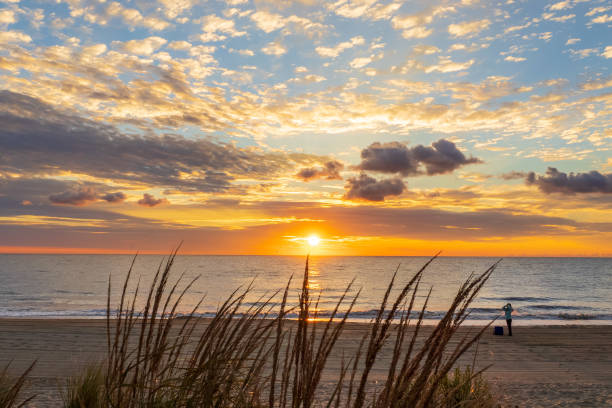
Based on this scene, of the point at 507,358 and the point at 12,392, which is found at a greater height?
the point at 12,392

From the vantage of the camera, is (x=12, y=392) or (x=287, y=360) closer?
(x=287, y=360)

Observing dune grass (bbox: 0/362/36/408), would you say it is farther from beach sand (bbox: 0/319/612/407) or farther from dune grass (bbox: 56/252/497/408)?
beach sand (bbox: 0/319/612/407)

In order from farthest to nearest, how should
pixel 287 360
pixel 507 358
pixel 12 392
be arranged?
pixel 507 358 → pixel 12 392 → pixel 287 360

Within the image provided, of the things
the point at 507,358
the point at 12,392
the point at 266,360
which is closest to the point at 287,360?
the point at 266,360

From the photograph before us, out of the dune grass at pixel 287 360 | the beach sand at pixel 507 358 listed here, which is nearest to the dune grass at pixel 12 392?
the dune grass at pixel 287 360

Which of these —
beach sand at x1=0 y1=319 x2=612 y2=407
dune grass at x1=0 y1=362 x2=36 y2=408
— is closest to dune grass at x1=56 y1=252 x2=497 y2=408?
dune grass at x1=0 y1=362 x2=36 y2=408

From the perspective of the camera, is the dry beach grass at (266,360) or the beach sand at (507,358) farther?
the beach sand at (507,358)

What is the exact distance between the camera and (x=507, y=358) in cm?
1522

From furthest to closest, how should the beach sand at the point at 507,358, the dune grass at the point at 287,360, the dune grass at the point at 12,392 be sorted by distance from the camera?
the beach sand at the point at 507,358
the dune grass at the point at 12,392
the dune grass at the point at 287,360

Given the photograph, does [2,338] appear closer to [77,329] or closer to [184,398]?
[77,329]

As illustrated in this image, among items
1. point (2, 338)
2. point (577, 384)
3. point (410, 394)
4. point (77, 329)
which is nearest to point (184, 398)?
point (410, 394)

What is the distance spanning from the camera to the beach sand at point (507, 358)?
10219 millimetres

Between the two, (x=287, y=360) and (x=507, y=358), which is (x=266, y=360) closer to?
(x=287, y=360)

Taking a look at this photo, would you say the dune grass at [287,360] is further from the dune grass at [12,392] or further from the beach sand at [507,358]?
the beach sand at [507,358]
